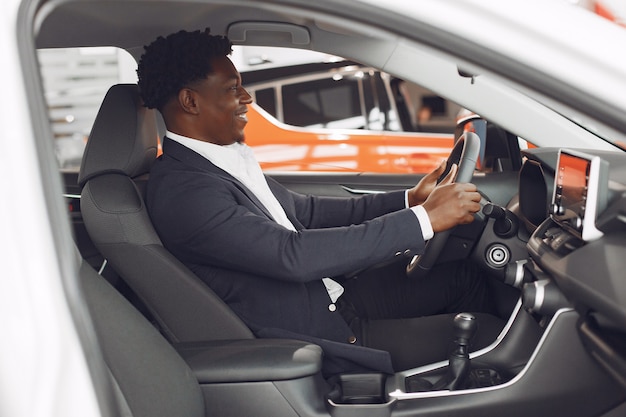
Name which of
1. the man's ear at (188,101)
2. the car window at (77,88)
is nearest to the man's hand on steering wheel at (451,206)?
the man's ear at (188,101)

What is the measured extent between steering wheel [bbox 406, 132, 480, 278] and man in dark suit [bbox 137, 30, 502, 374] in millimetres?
129

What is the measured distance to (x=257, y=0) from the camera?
979 millimetres

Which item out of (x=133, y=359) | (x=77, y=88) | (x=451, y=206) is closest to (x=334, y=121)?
(x=77, y=88)

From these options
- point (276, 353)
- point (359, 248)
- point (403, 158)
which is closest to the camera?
point (276, 353)

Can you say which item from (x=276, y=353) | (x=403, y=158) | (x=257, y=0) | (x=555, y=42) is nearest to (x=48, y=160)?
(x=257, y=0)

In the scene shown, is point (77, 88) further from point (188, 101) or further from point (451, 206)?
point (451, 206)

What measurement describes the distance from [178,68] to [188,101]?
0.29ft

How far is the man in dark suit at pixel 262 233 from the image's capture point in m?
1.75

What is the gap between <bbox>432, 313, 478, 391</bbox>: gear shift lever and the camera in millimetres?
1826

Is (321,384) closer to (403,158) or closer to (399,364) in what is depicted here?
(399,364)

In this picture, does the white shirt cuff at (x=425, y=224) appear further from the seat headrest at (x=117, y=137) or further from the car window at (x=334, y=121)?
the car window at (x=334, y=121)

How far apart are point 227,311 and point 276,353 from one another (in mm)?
217

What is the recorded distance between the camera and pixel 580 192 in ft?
4.83

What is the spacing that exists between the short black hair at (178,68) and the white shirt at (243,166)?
103mm
